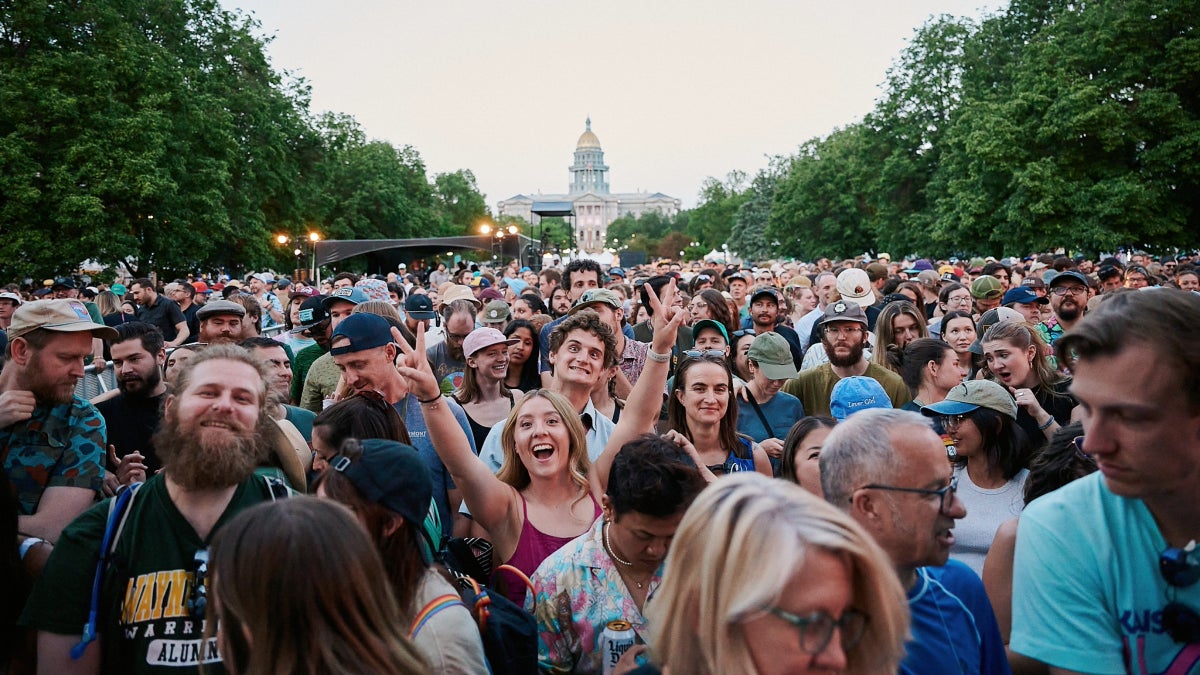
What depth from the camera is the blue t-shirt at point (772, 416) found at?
5.70 metres

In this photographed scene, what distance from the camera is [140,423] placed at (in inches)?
197

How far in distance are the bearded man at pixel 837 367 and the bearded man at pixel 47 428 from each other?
4.47 metres

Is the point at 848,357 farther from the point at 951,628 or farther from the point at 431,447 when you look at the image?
the point at 951,628

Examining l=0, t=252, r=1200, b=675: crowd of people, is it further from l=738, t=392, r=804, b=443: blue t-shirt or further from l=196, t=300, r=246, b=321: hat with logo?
l=196, t=300, r=246, b=321: hat with logo

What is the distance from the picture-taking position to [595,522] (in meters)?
3.54

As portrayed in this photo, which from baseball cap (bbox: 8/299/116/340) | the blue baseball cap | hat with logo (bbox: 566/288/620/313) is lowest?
hat with logo (bbox: 566/288/620/313)

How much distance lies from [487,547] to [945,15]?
43.8 meters

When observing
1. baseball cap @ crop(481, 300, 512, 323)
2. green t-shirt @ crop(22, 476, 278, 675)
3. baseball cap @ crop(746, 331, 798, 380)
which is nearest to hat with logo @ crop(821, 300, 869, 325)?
baseball cap @ crop(746, 331, 798, 380)

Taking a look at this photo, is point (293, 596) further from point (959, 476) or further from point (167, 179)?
point (167, 179)

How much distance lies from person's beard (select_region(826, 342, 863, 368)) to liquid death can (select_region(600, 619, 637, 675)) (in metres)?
3.89

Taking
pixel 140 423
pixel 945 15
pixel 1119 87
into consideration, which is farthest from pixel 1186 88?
pixel 140 423

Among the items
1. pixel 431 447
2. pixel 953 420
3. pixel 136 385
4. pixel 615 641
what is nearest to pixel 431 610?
pixel 615 641

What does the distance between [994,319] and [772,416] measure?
9.41ft

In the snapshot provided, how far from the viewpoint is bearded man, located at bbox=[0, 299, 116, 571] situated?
3.46 meters
